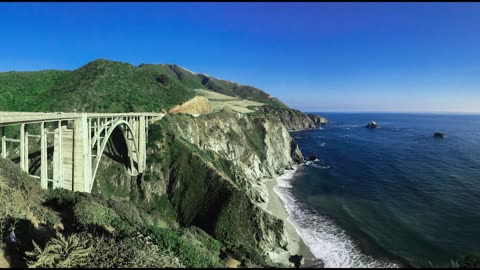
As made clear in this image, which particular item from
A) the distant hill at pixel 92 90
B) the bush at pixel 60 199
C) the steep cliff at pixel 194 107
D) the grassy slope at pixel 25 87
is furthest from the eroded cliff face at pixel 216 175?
the grassy slope at pixel 25 87

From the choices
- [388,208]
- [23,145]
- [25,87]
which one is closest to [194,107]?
[25,87]

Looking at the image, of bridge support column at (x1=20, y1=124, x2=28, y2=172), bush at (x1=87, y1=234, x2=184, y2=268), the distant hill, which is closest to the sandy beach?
bush at (x1=87, y1=234, x2=184, y2=268)

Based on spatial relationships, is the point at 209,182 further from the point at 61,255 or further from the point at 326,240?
the point at 61,255

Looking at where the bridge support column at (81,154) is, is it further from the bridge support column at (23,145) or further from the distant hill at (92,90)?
the distant hill at (92,90)

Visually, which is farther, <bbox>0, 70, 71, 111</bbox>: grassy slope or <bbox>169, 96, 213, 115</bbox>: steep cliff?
<bbox>169, 96, 213, 115</bbox>: steep cliff

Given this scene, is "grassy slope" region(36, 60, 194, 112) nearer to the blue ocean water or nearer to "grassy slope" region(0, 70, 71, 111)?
"grassy slope" region(0, 70, 71, 111)
